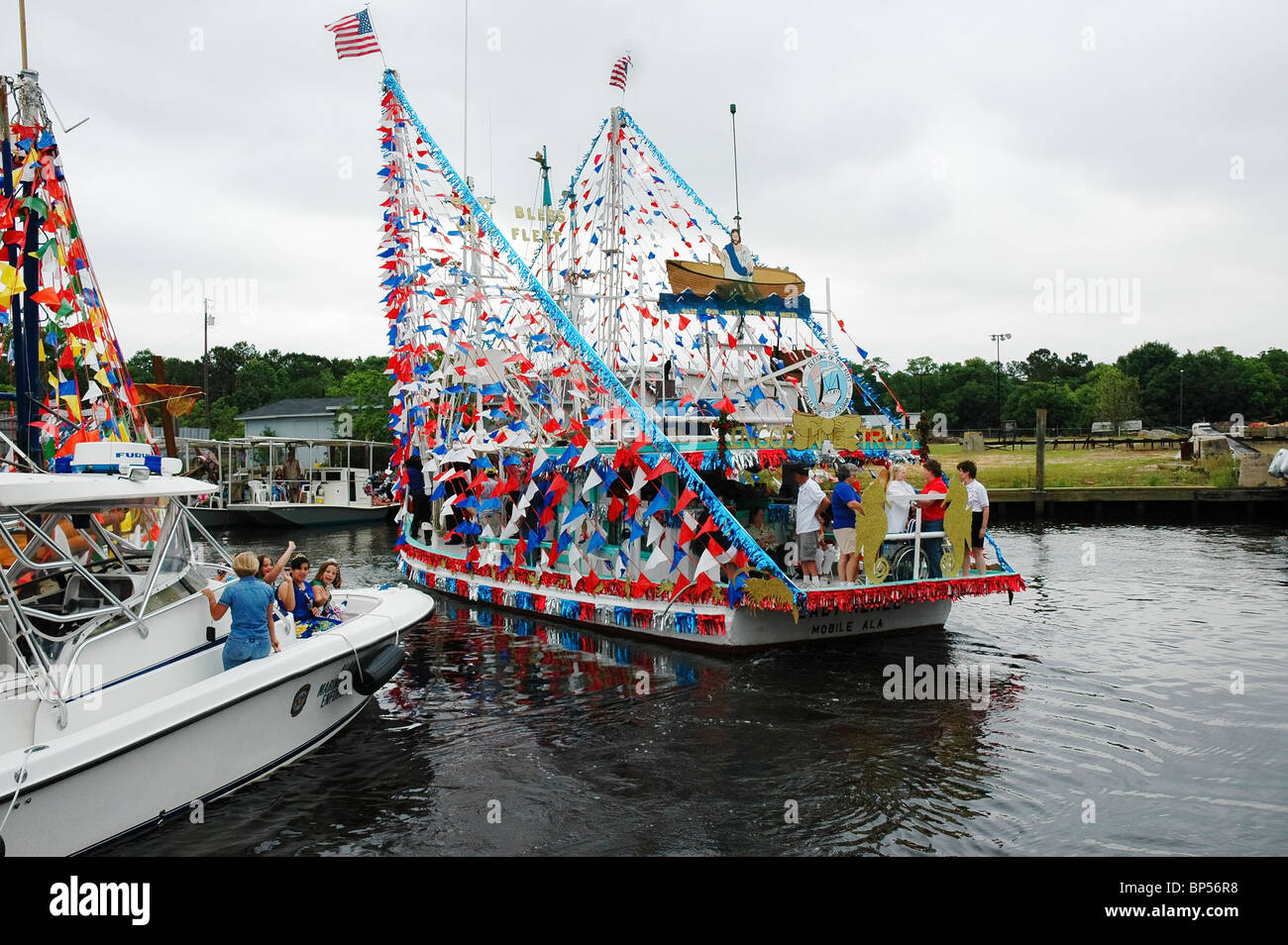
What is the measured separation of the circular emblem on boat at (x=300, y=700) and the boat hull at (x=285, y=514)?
29002 millimetres

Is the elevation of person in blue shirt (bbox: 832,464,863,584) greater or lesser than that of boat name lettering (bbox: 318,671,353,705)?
greater

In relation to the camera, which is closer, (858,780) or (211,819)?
(211,819)

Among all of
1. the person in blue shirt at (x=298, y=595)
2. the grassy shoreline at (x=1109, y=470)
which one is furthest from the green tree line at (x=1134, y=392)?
the person in blue shirt at (x=298, y=595)

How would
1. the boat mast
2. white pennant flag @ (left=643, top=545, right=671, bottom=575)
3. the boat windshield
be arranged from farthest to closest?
white pennant flag @ (left=643, top=545, right=671, bottom=575) → the boat mast → the boat windshield

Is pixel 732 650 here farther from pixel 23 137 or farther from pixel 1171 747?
pixel 23 137

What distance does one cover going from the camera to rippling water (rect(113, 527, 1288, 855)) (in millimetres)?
7617

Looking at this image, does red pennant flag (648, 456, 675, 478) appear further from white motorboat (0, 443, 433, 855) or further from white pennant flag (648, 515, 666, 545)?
white motorboat (0, 443, 433, 855)

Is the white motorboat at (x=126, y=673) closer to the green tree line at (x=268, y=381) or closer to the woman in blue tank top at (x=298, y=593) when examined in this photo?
the woman in blue tank top at (x=298, y=593)
